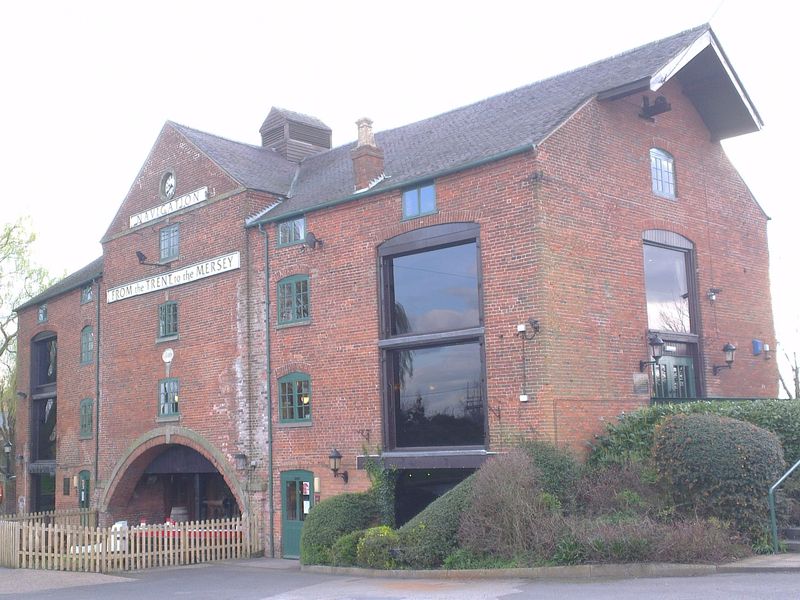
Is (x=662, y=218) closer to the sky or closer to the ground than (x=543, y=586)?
closer to the sky

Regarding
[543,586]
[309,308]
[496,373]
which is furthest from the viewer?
[309,308]

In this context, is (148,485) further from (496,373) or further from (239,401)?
(496,373)

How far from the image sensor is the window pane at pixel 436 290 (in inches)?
752

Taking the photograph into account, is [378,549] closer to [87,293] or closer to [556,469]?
[556,469]

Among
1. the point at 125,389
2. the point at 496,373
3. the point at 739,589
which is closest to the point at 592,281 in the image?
the point at 496,373

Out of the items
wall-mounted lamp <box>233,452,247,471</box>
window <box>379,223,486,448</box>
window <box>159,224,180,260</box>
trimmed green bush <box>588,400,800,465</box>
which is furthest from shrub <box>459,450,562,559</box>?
window <box>159,224,180,260</box>

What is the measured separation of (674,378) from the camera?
66.9 feet

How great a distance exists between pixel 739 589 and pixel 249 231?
15.3 m

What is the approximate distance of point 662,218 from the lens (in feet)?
67.9

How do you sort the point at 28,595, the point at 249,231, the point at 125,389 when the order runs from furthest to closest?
1. the point at 125,389
2. the point at 249,231
3. the point at 28,595

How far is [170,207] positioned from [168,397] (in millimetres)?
5293

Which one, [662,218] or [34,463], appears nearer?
[662,218]

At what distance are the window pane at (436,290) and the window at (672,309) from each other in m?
4.00

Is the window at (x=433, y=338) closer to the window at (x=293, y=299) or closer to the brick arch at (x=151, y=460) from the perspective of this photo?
the window at (x=293, y=299)
